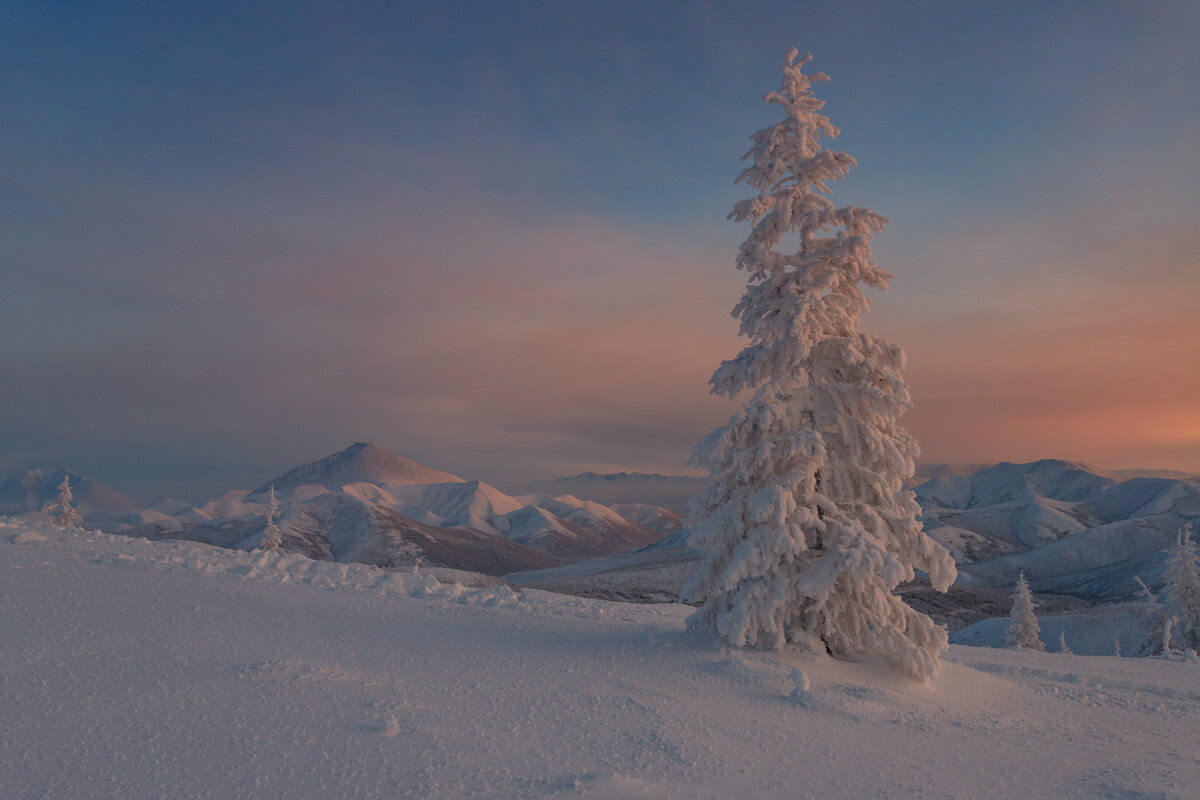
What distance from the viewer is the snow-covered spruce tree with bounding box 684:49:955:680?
11.0m

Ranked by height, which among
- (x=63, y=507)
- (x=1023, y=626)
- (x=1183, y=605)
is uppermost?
(x=1183, y=605)

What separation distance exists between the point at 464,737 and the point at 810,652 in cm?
661

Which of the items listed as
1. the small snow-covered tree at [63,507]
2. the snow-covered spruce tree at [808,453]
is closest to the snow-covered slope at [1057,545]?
the snow-covered spruce tree at [808,453]

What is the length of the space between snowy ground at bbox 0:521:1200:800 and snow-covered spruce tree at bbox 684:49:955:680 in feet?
3.05

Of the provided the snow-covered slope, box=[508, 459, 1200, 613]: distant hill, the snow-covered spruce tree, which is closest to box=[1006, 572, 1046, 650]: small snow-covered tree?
the snow-covered spruce tree

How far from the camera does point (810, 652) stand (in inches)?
449

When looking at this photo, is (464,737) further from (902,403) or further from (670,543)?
(670,543)

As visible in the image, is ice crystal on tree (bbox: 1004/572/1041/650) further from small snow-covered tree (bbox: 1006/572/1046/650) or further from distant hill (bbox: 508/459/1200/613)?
distant hill (bbox: 508/459/1200/613)

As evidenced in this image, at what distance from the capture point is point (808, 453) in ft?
38.0

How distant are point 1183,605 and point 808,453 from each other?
3571cm

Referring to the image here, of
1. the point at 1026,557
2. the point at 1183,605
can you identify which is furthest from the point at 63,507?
the point at 1026,557

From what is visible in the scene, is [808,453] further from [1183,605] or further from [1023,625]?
[1023,625]

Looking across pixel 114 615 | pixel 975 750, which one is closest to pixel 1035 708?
pixel 975 750

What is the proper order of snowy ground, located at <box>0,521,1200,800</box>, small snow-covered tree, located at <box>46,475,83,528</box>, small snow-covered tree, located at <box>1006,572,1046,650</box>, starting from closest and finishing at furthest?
snowy ground, located at <box>0,521,1200,800</box>, small snow-covered tree, located at <box>1006,572,1046,650</box>, small snow-covered tree, located at <box>46,475,83,528</box>
